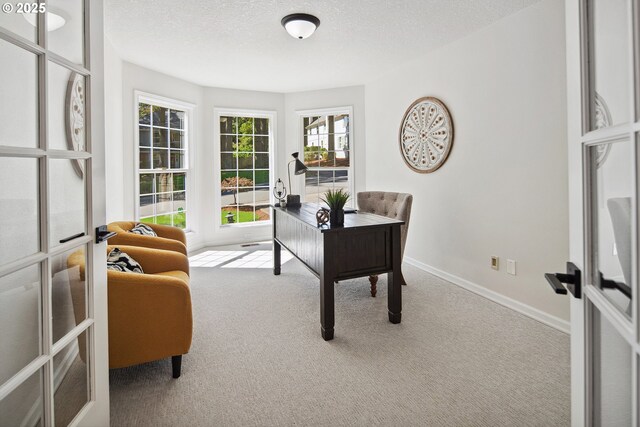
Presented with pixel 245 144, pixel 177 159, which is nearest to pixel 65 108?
pixel 177 159

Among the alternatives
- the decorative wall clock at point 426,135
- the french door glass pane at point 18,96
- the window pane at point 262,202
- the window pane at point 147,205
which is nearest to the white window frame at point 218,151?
the window pane at point 262,202

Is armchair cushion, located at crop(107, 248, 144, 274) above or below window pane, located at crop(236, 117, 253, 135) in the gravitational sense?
below

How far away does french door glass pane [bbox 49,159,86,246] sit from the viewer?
3.78 ft

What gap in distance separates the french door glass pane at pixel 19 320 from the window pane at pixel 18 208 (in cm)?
7

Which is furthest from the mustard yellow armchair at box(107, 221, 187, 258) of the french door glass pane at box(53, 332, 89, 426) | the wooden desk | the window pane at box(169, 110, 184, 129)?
the window pane at box(169, 110, 184, 129)

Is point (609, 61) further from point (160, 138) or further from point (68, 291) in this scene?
point (160, 138)

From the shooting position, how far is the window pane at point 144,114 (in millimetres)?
4734

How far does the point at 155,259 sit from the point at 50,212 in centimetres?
172

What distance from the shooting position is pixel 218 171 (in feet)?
19.4

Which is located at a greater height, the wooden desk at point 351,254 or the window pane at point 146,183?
the window pane at point 146,183

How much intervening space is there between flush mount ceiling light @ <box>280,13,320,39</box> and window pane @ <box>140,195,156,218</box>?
9.97ft

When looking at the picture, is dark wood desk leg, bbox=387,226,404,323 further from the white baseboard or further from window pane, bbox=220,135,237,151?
window pane, bbox=220,135,237,151

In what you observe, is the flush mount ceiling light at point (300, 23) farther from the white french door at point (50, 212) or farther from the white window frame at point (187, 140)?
the white window frame at point (187, 140)

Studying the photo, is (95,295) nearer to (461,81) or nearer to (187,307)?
(187,307)
